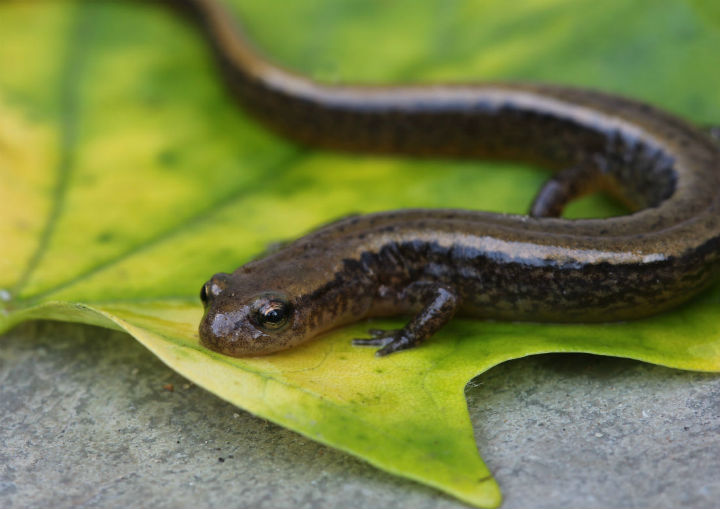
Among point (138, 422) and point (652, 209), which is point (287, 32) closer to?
point (652, 209)

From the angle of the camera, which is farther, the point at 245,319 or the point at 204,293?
the point at 204,293

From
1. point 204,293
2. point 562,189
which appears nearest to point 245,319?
point 204,293

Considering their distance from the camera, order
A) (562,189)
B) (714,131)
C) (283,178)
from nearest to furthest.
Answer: (562,189) → (714,131) → (283,178)

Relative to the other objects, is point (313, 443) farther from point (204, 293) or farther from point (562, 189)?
point (562, 189)

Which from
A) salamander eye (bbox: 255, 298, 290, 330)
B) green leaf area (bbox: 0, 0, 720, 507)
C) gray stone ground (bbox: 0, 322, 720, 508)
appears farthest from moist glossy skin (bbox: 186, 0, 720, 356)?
gray stone ground (bbox: 0, 322, 720, 508)

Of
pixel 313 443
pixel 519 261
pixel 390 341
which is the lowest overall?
pixel 313 443

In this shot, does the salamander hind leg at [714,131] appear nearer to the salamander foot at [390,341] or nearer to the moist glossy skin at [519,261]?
the moist glossy skin at [519,261]

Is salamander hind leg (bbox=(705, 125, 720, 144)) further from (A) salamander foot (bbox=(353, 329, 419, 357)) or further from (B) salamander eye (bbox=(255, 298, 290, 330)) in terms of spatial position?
(B) salamander eye (bbox=(255, 298, 290, 330))
